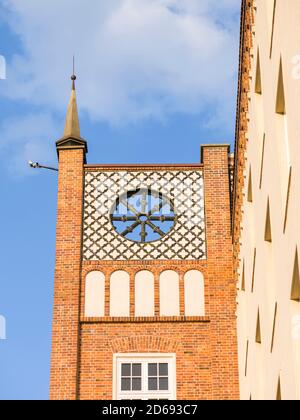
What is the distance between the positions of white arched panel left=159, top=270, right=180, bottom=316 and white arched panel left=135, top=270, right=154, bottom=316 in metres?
0.22

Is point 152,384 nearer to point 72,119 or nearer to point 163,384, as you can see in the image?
point 163,384

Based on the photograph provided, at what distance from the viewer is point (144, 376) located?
22.4 metres

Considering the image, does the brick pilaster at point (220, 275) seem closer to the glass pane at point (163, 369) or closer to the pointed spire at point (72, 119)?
the glass pane at point (163, 369)

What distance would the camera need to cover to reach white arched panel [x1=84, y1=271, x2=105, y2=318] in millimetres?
23078

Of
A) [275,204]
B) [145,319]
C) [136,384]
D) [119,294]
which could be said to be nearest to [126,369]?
[136,384]

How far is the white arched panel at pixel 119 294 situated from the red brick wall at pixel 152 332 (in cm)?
11

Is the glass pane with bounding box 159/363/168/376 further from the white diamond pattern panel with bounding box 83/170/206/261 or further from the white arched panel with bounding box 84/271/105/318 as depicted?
the white diamond pattern panel with bounding box 83/170/206/261

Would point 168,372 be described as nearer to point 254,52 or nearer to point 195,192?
point 195,192

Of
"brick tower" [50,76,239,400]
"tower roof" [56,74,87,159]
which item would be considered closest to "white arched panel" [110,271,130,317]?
"brick tower" [50,76,239,400]

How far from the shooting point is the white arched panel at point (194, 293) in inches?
909

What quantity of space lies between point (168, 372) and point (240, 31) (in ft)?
26.4

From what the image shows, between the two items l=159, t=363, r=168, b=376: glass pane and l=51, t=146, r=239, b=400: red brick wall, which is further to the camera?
l=159, t=363, r=168, b=376: glass pane

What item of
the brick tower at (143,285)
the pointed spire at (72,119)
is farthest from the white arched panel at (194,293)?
the pointed spire at (72,119)

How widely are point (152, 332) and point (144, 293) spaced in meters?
0.94
